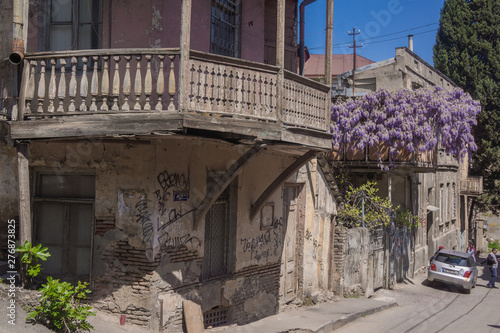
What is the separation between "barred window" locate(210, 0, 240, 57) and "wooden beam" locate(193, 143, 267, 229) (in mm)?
2798

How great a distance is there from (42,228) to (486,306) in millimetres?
14834

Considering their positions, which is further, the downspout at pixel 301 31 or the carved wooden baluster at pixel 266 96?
the downspout at pixel 301 31

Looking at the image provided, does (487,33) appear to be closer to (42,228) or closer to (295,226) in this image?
(295,226)

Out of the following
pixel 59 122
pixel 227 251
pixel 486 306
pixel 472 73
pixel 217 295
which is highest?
pixel 472 73

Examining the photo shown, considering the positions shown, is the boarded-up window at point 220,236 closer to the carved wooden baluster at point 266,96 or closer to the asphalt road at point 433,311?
the carved wooden baluster at point 266,96

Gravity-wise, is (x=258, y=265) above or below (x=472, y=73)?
below

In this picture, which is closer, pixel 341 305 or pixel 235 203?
pixel 235 203

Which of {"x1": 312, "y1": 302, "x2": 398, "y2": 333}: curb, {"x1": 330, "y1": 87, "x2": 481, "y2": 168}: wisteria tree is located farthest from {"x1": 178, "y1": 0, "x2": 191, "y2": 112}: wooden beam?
{"x1": 330, "y1": 87, "x2": 481, "y2": 168}: wisteria tree

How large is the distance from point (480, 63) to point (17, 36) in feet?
101

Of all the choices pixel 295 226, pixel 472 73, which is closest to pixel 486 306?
pixel 295 226

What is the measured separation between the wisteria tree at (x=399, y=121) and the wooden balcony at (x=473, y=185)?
36.1 ft

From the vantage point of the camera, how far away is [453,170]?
3228 centimetres

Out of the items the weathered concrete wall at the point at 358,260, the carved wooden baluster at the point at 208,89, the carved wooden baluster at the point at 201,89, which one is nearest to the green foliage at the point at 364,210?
the weathered concrete wall at the point at 358,260

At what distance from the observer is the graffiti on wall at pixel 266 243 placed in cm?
1126
